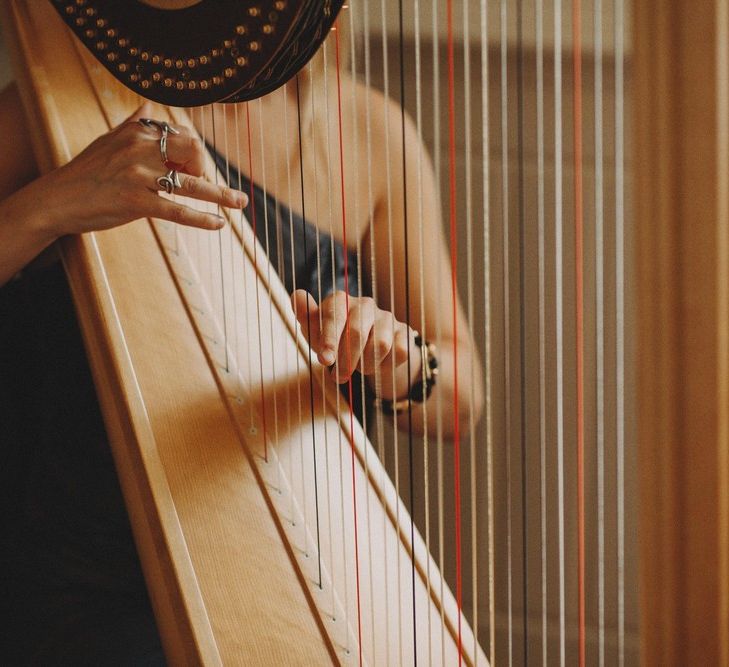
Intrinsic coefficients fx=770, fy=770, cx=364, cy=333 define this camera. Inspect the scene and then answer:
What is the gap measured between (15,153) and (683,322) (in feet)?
3.50

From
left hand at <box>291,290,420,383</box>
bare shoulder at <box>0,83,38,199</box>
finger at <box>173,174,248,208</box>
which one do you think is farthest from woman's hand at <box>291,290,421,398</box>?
bare shoulder at <box>0,83,38,199</box>

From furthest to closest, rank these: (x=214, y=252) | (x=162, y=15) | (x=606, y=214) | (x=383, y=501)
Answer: (x=606, y=214) → (x=214, y=252) → (x=383, y=501) → (x=162, y=15)

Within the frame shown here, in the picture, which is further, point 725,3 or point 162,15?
point 162,15

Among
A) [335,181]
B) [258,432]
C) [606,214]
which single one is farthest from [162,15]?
[606,214]

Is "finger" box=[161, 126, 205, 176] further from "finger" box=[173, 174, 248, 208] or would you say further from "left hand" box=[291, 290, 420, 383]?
"left hand" box=[291, 290, 420, 383]

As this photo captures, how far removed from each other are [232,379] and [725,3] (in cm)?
74

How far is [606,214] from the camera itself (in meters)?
1.70

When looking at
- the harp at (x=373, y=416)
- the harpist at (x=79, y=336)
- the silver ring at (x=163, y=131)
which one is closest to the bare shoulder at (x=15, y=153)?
the harpist at (x=79, y=336)

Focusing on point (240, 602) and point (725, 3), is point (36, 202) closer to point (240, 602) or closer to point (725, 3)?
point (240, 602)

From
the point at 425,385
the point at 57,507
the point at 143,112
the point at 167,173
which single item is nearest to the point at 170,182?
the point at 167,173

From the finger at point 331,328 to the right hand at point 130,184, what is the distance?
13cm

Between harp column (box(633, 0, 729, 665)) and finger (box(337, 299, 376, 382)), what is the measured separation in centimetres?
46

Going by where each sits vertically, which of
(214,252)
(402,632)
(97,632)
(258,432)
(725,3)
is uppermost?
(725,3)

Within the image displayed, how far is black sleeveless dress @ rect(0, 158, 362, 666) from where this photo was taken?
3.00 ft
